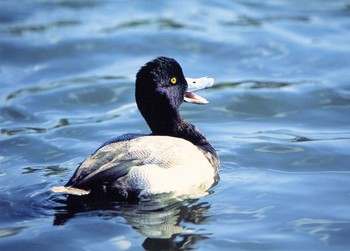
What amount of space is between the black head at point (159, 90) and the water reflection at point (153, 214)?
113 cm

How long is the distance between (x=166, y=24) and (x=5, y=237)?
25.1ft

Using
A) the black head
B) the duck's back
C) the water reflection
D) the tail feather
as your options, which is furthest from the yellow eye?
the tail feather

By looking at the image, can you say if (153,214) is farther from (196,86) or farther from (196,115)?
(196,115)

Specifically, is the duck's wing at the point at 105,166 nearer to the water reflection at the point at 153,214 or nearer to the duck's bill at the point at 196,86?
the water reflection at the point at 153,214

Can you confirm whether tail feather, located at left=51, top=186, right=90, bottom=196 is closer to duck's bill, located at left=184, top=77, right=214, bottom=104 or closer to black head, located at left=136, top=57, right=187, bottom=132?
black head, located at left=136, top=57, right=187, bottom=132

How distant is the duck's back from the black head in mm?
350

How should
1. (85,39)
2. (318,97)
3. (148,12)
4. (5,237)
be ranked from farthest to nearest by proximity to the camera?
(148,12) < (85,39) < (318,97) < (5,237)

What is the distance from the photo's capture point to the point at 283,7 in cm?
1549

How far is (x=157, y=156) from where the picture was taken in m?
8.33

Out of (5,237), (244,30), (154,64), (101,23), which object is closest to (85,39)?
(101,23)

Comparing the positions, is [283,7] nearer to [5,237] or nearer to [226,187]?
[226,187]

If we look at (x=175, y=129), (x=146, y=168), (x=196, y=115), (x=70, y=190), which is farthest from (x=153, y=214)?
(x=196, y=115)

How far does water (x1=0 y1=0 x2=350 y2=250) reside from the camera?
769 cm

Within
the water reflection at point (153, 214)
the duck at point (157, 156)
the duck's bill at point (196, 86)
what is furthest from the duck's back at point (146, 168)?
the duck's bill at point (196, 86)
